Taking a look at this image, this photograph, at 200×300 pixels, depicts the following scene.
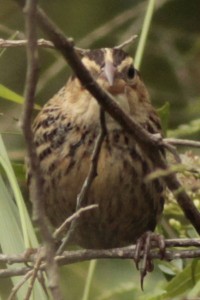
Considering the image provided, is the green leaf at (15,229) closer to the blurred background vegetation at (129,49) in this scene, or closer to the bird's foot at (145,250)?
the bird's foot at (145,250)

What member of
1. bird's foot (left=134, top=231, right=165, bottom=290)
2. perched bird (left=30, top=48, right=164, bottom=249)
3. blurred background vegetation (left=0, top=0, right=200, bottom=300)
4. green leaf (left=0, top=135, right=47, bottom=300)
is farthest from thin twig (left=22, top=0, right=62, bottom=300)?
blurred background vegetation (left=0, top=0, right=200, bottom=300)

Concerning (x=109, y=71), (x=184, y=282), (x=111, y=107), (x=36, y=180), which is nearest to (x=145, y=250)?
(x=184, y=282)

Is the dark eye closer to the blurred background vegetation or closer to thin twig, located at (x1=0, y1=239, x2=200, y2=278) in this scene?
thin twig, located at (x1=0, y1=239, x2=200, y2=278)

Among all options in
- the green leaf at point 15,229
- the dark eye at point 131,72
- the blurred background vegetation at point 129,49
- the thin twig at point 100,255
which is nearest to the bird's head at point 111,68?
the dark eye at point 131,72

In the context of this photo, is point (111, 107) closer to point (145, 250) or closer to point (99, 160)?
point (145, 250)

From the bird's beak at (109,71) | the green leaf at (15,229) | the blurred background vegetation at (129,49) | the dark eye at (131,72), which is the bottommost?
the green leaf at (15,229)

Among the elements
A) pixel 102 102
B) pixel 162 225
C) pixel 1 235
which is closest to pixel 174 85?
pixel 162 225

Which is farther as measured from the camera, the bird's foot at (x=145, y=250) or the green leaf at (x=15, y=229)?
the bird's foot at (x=145, y=250)
